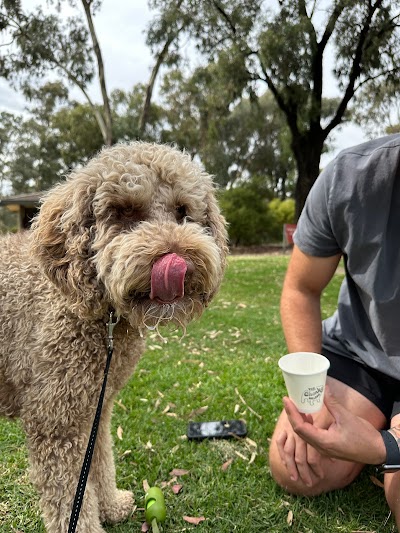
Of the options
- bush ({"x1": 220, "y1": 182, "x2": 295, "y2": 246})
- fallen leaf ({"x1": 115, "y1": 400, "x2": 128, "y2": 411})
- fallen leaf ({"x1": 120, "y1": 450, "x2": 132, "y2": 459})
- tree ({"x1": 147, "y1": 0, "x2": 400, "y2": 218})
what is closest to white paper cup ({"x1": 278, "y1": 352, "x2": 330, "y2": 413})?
fallen leaf ({"x1": 120, "y1": 450, "x2": 132, "y2": 459})

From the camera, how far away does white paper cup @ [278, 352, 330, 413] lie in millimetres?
1602

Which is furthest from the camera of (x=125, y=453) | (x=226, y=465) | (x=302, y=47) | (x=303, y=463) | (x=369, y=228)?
(x=302, y=47)

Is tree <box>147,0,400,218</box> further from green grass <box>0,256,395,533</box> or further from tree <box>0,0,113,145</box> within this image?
green grass <box>0,256,395,533</box>

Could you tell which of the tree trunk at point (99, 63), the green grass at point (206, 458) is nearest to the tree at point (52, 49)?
the tree trunk at point (99, 63)

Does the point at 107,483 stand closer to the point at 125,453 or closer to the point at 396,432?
the point at 125,453

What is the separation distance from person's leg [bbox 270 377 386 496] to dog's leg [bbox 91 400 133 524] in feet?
2.49

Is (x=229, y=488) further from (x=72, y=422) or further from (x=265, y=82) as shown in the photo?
(x=265, y=82)

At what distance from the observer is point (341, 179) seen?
6.73ft

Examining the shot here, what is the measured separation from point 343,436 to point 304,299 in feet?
2.53

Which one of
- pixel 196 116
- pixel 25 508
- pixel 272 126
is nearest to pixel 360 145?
pixel 25 508

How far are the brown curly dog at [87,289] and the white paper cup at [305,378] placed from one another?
1.32ft

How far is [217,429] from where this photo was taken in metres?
2.90

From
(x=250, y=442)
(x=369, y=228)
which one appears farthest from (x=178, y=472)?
(x=369, y=228)

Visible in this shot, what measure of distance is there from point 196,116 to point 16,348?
28.3 m
